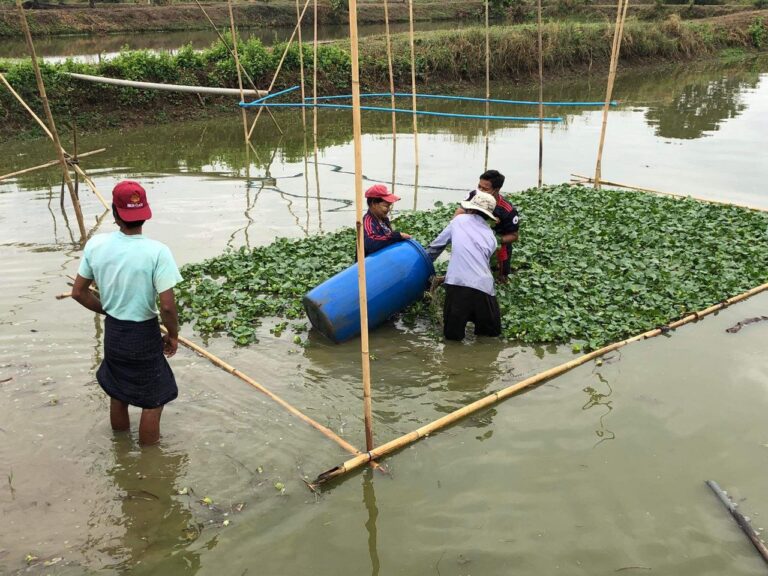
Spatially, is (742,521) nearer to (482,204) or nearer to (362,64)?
(482,204)

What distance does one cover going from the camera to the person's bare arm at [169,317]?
12.0 ft

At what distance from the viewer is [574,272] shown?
22.0 ft

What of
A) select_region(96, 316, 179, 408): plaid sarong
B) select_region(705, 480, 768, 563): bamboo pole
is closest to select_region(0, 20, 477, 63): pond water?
select_region(96, 316, 179, 408): plaid sarong

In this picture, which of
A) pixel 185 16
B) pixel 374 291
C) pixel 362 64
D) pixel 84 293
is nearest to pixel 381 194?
pixel 374 291

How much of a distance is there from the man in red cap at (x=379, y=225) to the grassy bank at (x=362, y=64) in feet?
36.6

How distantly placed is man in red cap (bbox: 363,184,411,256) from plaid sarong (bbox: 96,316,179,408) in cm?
232

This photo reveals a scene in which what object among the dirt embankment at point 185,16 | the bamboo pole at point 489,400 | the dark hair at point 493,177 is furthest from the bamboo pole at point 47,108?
the dirt embankment at point 185,16

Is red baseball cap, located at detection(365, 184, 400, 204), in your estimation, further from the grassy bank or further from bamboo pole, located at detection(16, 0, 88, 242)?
the grassy bank

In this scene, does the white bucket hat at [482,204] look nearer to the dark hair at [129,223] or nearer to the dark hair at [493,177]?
the dark hair at [493,177]

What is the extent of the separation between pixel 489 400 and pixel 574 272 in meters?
2.58

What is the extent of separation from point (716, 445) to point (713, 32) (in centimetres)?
3190

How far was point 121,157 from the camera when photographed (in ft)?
42.3

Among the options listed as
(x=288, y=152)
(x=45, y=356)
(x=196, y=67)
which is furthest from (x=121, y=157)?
(x=45, y=356)

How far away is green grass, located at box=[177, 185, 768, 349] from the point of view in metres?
5.86
